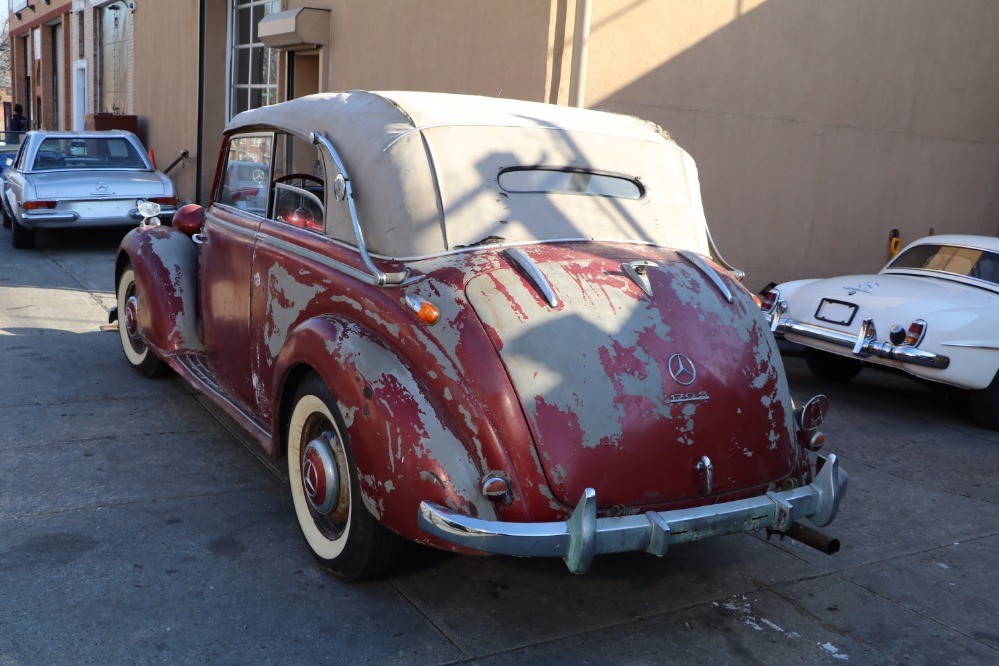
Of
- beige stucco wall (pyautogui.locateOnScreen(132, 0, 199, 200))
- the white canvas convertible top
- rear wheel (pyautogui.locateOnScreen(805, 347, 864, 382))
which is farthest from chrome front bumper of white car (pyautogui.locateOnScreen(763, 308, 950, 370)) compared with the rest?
beige stucco wall (pyautogui.locateOnScreen(132, 0, 199, 200))

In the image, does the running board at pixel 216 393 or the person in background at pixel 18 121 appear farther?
the person in background at pixel 18 121

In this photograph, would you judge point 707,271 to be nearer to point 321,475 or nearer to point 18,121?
point 321,475

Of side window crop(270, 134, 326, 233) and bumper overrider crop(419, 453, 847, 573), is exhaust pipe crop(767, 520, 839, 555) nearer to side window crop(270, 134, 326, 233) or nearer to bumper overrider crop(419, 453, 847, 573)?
bumper overrider crop(419, 453, 847, 573)

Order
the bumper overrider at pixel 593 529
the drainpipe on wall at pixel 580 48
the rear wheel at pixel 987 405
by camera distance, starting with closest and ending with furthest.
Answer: the bumper overrider at pixel 593 529 → the rear wheel at pixel 987 405 → the drainpipe on wall at pixel 580 48

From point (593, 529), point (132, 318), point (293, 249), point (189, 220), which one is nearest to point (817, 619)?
point (593, 529)

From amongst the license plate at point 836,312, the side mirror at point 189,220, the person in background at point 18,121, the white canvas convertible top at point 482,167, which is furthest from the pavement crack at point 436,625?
the person in background at point 18,121

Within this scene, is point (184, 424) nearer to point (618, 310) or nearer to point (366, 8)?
point (618, 310)

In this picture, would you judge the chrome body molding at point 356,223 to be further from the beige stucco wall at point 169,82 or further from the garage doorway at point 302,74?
the beige stucco wall at point 169,82

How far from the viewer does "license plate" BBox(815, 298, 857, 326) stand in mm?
6914

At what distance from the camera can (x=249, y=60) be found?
14641mm

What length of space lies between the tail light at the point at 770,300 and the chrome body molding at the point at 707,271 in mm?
3400

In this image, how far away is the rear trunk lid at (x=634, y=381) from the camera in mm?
3236

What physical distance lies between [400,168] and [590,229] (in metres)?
0.86

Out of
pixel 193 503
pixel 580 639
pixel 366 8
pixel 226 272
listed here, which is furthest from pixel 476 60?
pixel 580 639
